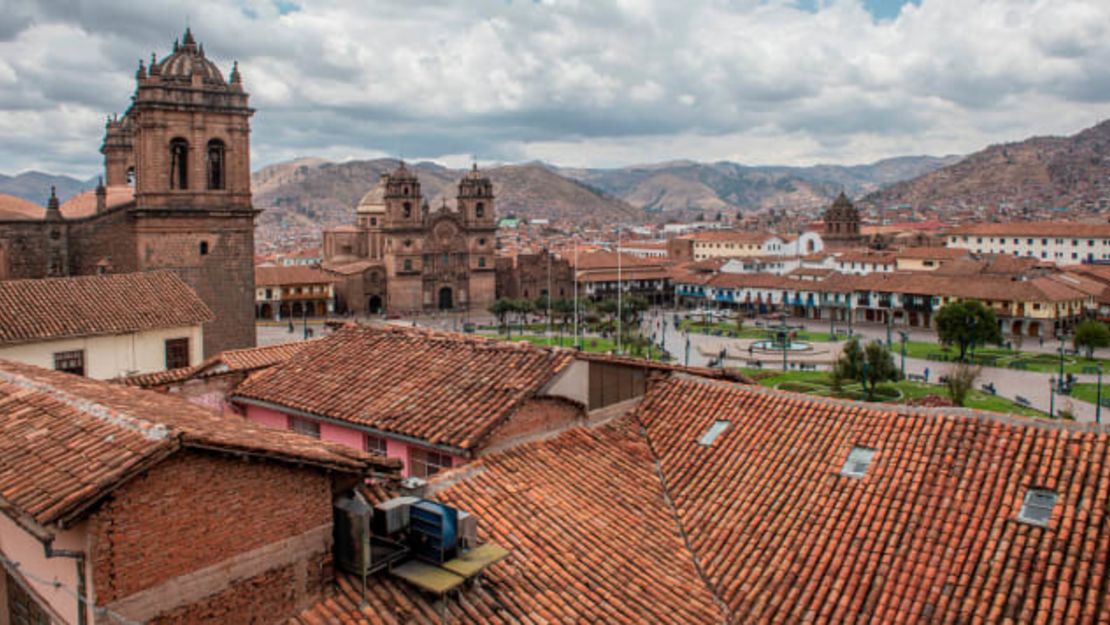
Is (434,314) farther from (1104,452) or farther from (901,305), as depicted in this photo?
(1104,452)

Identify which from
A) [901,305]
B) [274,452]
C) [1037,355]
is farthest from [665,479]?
A: [901,305]

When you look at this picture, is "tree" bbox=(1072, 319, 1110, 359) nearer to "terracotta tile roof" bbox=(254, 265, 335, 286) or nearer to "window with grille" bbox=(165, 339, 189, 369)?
"window with grille" bbox=(165, 339, 189, 369)

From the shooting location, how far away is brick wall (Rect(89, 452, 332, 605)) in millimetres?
5520

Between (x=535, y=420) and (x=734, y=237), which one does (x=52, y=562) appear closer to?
(x=535, y=420)

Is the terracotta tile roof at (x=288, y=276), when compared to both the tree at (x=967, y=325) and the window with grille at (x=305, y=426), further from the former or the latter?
the window with grille at (x=305, y=426)

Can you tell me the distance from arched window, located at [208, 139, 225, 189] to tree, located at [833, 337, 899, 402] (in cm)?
2388

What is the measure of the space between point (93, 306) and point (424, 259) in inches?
2179

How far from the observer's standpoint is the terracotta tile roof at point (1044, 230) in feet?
276

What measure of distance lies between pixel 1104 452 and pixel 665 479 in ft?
13.6

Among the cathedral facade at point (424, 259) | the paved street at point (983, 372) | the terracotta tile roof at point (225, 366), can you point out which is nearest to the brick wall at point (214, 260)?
the terracotta tile roof at point (225, 366)

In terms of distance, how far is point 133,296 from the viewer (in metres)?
19.5

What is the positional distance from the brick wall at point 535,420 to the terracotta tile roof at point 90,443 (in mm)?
2461

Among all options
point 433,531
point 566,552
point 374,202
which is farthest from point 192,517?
point 374,202

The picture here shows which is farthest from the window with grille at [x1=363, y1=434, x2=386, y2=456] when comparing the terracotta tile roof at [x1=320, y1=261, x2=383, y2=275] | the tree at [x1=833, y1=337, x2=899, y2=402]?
the terracotta tile roof at [x1=320, y1=261, x2=383, y2=275]
